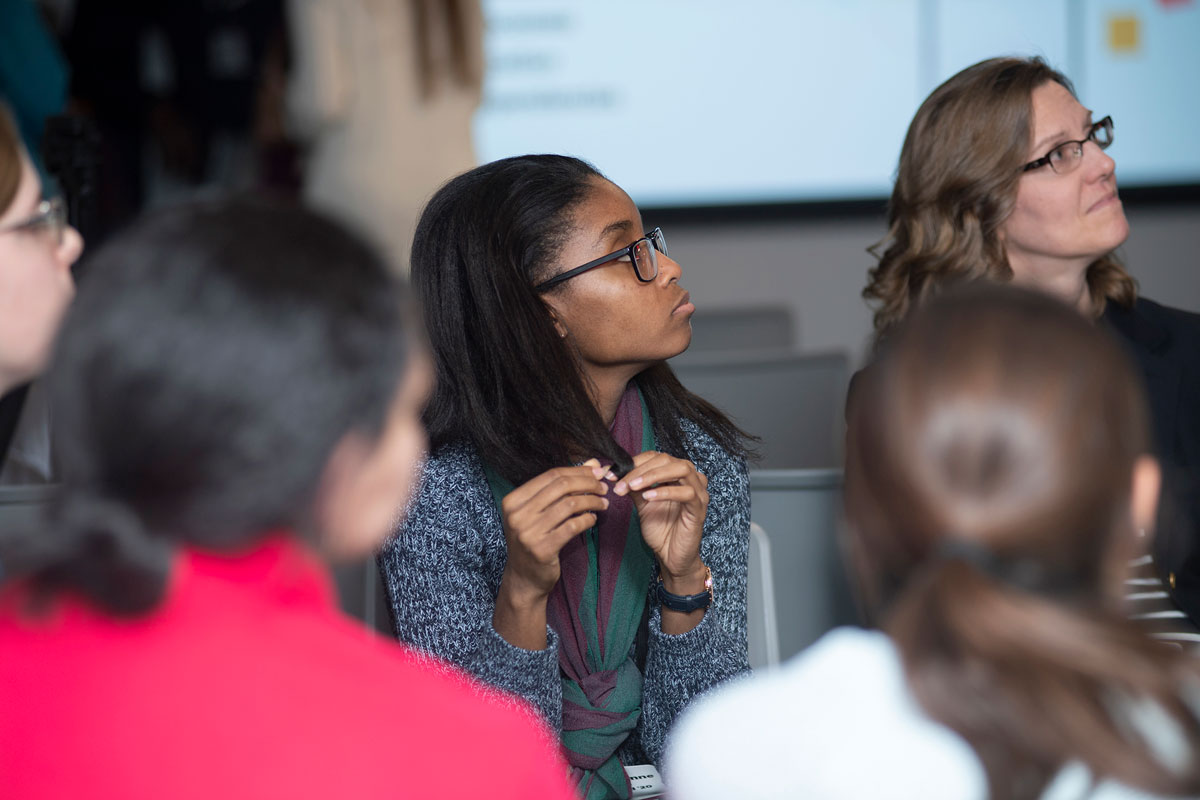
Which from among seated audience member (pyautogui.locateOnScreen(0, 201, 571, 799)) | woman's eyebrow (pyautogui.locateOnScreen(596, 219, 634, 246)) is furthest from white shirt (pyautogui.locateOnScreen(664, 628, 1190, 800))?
woman's eyebrow (pyautogui.locateOnScreen(596, 219, 634, 246))

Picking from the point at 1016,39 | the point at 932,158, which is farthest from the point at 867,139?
the point at 932,158

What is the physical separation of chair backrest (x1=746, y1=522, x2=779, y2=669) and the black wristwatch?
0.15m

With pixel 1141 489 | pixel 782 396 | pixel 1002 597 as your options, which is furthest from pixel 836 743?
pixel 782 396

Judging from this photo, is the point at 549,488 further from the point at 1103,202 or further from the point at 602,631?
the point at 1103,202

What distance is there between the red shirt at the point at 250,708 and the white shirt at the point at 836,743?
14cm

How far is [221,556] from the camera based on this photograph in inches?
28.6

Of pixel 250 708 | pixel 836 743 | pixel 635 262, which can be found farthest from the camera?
pixel 635 262

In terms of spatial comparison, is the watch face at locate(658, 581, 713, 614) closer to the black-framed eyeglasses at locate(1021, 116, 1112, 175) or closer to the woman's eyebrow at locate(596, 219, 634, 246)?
the woman's eyebrow at locate(596, 219, 634, 246)

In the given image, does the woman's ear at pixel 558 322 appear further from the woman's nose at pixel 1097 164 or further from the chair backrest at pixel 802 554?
the woman's nose at pixel 1097 164

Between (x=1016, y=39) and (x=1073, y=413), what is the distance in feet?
11.5

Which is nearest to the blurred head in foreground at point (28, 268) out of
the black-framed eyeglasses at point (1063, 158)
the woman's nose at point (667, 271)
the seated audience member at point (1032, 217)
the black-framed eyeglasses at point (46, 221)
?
the black-framed eyeglasses at point (46, 221)

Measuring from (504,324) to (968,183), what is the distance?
83 centimetres

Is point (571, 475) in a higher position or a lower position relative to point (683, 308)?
lower

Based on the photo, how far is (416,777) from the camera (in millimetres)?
678
